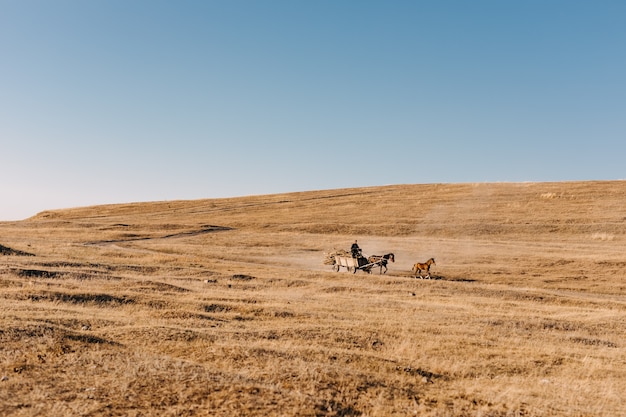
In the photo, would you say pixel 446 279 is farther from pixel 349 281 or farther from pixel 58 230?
pixel 58 230

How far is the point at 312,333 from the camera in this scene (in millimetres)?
16266

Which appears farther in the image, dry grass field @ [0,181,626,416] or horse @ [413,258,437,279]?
horse @ [413,258,437,279]

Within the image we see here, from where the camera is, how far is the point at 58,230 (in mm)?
67188

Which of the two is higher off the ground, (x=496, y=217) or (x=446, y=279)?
(x=496, y=217)

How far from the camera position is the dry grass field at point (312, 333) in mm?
9867

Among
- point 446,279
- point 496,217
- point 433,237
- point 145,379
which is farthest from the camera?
point 496,217

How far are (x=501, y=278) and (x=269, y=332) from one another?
26976 mm

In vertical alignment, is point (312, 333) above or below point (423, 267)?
→ above

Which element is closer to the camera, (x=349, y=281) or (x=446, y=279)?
(x=349, y=281)

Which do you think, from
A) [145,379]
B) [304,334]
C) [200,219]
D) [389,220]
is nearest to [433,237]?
[389,220]

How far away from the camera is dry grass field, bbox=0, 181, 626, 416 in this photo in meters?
9.87

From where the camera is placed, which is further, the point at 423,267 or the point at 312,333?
the point at 423,267

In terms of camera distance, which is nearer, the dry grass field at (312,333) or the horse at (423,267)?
the dry grass field at (312,333)

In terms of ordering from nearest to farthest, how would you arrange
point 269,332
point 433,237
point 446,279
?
point 269,332 → point 446,279 → point 433,237
